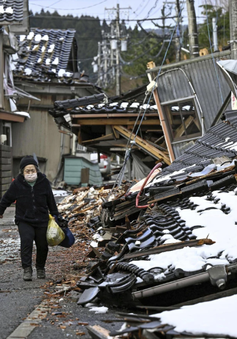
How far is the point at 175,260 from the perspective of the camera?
5648mm

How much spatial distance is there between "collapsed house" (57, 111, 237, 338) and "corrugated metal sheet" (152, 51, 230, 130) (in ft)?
27.1

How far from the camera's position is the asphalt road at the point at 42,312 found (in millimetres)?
5012

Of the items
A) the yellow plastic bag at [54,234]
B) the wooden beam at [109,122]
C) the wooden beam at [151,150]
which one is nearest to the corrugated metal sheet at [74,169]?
the wooden beam at [109,122]

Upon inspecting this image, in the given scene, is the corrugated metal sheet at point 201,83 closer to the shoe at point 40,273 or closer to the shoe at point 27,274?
the shoe at point 40,273

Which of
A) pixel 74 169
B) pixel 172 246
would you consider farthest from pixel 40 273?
pixel 74 169

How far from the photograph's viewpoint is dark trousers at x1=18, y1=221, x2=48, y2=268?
752 centimetres

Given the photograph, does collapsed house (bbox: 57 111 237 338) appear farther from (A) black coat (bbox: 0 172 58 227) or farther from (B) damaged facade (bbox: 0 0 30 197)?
(B) damaged facade (bbox: 0 0 30 197)

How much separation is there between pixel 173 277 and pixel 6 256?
5.19 meters

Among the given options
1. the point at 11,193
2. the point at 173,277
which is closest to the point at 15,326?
the point at 173,277

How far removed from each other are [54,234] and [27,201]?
22.7 inches

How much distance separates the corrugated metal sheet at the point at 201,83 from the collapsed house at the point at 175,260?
325 inches

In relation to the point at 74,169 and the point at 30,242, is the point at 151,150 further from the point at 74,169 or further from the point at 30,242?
the point at 74,169

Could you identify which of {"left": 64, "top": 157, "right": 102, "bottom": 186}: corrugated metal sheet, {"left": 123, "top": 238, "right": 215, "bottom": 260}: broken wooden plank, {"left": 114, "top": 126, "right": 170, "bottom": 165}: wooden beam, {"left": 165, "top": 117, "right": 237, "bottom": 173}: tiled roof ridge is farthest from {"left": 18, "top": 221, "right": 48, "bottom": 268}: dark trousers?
{"left": 64, "top": 157, "right": 102, "bottom": 186}: corrugated metal sheet

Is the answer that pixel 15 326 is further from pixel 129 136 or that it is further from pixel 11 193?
pixel 129 136
